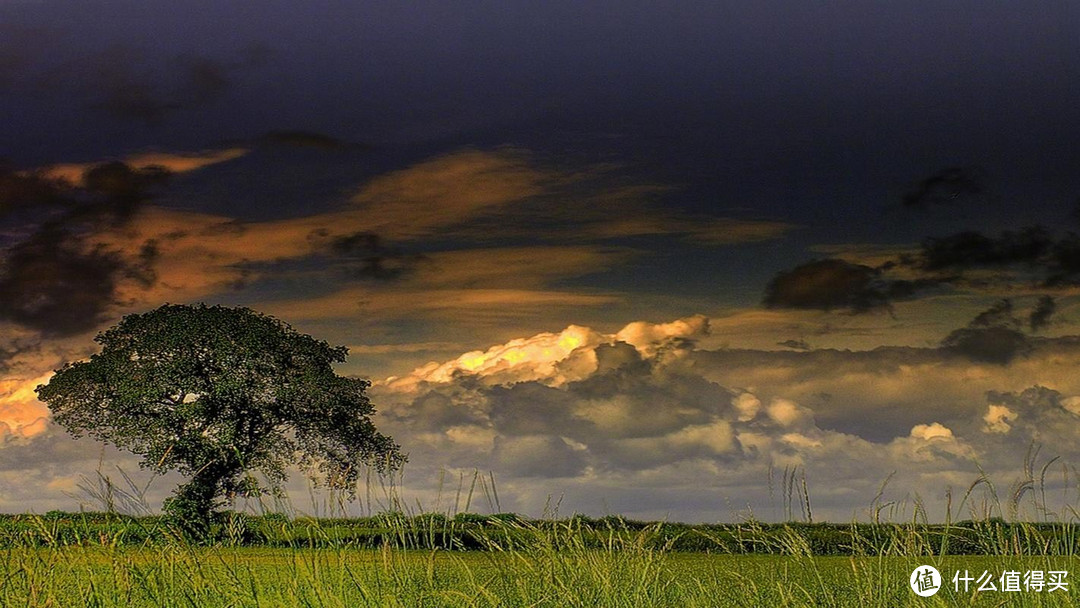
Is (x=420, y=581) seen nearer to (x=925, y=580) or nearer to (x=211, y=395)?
(x=925, y=580)

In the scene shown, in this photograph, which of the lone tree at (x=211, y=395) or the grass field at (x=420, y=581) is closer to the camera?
the grass field at (x=420, y=581)

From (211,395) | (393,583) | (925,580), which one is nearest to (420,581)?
(393,583)

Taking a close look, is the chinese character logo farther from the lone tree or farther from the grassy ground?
the lone tree

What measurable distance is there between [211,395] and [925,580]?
24.4 metres

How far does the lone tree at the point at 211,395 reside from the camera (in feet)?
96.6

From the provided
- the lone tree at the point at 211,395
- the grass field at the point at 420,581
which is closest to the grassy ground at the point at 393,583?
the grass field at the point at 420,581

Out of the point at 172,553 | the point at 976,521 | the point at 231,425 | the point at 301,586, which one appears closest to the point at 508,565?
the point at 301,586

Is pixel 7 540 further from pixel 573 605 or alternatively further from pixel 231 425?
pixel 231 425

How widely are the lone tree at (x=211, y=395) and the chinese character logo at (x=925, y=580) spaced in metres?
22.2

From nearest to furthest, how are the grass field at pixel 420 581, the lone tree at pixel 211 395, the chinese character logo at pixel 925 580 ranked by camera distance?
the grass field at pixel 420 581
the chinese character logo at pixel 925 580
the lone tree at pixel 211 395

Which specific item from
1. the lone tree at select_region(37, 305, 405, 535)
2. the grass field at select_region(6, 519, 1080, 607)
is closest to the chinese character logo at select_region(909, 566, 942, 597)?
the grass field at select_region(6, 519, 1080, 607)

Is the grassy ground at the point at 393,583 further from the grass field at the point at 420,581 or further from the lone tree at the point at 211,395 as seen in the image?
the lone tree at the point at 211,395

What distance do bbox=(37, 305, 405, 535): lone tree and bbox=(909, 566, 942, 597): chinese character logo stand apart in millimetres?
22174

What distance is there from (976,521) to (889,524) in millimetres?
646
